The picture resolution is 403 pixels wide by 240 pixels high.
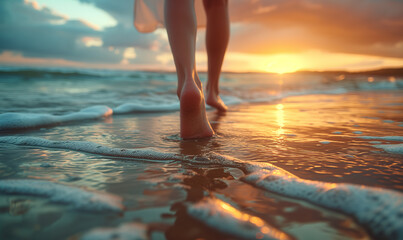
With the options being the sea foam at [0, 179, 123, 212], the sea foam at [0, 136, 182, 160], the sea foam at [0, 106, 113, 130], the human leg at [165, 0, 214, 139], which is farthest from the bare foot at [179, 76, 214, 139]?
the sea foam at [0, 106, 113, 130]

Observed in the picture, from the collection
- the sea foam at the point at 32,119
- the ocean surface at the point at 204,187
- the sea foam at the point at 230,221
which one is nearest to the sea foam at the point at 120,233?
the ocean surface at the point at 204,187

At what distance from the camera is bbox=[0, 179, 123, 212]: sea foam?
71cm

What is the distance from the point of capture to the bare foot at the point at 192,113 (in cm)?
148

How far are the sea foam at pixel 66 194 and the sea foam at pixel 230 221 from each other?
0.64 ft

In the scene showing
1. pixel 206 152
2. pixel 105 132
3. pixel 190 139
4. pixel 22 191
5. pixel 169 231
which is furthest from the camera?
pixel 105 132

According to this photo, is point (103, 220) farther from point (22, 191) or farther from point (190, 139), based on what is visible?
point (190, 139)

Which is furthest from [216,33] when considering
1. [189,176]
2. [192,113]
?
[189,176]

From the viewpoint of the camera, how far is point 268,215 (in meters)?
0.68

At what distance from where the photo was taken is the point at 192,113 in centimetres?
152

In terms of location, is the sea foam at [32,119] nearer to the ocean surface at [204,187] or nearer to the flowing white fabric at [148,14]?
the ocean surface at [204,187]

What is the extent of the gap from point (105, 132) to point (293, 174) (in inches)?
47.5

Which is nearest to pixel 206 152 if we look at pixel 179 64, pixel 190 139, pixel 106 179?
pixel 190 139

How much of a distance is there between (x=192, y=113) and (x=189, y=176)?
2.07 feet

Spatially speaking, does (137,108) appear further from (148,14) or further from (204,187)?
(204,187)
